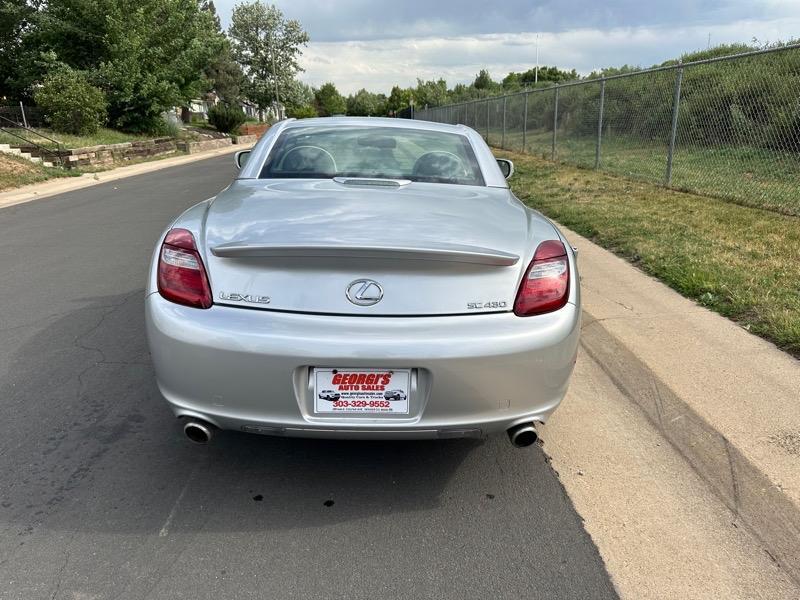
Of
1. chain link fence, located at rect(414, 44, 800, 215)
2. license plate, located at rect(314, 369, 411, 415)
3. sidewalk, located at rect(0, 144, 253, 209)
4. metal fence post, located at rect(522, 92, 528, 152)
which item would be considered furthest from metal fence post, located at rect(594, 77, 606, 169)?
license plate, located at rect(314, 369, 411, 415)

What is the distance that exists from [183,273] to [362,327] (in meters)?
0.75

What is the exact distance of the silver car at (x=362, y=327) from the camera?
2.25 metres

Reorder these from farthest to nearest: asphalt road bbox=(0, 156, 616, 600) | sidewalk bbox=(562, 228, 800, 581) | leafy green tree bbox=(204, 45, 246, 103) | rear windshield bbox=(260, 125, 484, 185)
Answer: leafy green tree bbox=(204, 45, 246, 103) → rear windshield bbox=(260, 125, 484, 185) → sidewalk bbox=(562, 228, 800, 581) → asphalt road bbox=(0, 156, 616, 600)

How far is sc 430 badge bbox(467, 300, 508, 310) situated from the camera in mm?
2318

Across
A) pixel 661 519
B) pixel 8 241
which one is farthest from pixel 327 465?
pixel 8 241

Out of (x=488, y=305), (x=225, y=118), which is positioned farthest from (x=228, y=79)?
(x=488, y=305)

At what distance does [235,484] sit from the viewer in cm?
268

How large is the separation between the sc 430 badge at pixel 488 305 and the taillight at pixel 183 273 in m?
0.98

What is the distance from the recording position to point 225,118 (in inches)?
1617

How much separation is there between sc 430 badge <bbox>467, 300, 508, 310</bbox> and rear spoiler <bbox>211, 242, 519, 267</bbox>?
5.9 inches

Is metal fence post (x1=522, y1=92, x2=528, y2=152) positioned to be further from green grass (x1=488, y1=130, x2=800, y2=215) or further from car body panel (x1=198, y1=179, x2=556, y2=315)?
car body panel (x1=198, y1=179, x2=556, y2=315)

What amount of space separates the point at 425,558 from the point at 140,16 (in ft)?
97.3

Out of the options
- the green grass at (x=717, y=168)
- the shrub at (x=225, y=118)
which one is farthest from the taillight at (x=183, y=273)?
the shrub at (x=225, y=118)

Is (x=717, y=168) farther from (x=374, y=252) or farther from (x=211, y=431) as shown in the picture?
(x=211, y=431)
